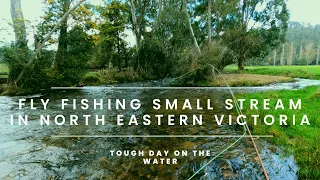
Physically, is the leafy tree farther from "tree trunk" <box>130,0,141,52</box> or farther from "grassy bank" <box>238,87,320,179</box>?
"grassy bank" <box>238,87,320,179</box>

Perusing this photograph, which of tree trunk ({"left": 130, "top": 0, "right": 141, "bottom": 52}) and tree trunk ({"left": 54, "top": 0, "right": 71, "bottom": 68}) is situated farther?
tree trunk ({"left": 130, "top": 0, "right": 141, "bottom": 52})

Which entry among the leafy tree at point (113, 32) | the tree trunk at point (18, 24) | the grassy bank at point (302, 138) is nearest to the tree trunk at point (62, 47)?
the tree trunk at point (18, 24)

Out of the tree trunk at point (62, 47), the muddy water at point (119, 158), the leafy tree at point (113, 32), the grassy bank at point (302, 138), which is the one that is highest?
the leafy tree at point (113, 32)

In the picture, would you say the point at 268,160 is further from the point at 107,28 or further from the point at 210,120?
the point at 107,28

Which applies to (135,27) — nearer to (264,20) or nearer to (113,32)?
(113,32)

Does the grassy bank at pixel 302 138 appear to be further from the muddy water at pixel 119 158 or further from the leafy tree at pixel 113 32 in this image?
the leafy tree at pixel 113 32

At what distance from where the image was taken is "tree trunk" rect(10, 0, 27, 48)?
11.7 meters

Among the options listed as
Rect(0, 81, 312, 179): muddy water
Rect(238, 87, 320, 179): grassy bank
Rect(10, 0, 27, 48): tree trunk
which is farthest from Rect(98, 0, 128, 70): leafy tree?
Rect(238, 87, 320, 179): grassy bank

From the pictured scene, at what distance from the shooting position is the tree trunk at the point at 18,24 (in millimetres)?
11742

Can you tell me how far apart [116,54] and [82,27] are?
8885 mm

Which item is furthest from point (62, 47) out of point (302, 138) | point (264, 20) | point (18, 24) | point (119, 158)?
point (264, 20)

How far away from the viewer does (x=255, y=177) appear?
316 centimetres

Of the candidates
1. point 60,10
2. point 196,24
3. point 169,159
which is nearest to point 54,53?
point 60,10

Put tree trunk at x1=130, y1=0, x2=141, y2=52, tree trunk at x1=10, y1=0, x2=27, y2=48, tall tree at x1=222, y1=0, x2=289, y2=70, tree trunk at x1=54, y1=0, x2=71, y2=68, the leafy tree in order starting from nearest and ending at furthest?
tree trunk at x1=10, y1=0, x2=27, y2=48
tree trunk at x1=54, y1=0, x2=71, y2=68
tree trunk at x1=130, y1=0, x2=141, y2=52
the leafy tree
tall tree at x1=222, y1=0, x2=289, y2=70
